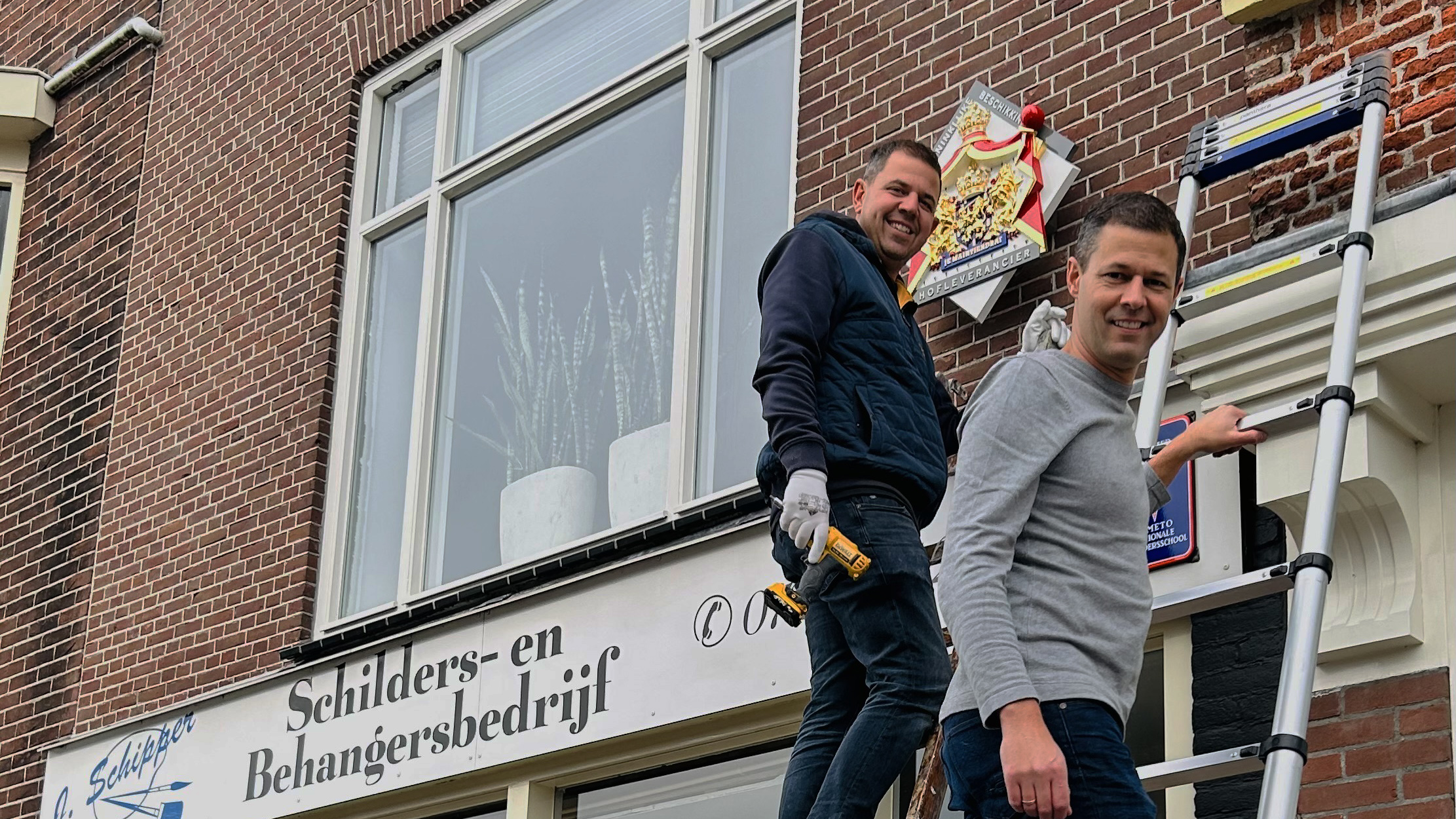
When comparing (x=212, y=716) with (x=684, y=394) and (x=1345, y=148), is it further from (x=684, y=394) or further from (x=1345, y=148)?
(x=1345, y=148)

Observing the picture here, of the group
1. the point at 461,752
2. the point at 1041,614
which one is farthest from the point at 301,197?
the point at 1041,614

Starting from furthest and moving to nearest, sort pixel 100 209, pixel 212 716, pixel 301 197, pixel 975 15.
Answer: pixel 100 209 < pixel 301 197 < pixel 212 716 < pixel 975 15

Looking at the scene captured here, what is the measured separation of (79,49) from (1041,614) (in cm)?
900

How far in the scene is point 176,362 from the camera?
32.1 feet

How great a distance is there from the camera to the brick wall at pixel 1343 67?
5.44 m

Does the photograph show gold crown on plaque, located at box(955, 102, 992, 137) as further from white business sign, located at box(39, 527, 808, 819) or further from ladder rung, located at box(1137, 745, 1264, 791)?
ladder rung, located at box(1137, 745, 1264, 791)

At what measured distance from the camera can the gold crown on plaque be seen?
6668 millimetres

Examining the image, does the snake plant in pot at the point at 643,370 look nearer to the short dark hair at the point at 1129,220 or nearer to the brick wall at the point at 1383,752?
the brick wall at the point at 1383,752

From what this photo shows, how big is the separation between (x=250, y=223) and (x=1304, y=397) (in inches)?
241

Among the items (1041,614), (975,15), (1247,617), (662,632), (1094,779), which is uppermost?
(975,15)

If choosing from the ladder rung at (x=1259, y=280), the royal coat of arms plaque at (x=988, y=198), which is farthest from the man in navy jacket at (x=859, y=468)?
the royal coat of arms plaque at (x=988, y=198)

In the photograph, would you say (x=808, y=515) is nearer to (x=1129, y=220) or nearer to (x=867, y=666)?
(x=867, y=666)

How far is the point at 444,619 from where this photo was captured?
7.91m

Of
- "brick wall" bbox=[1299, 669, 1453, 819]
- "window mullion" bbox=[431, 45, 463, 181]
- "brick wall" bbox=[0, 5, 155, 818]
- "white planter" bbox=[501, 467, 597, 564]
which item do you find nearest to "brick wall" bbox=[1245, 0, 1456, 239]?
"brick wall" bbox=[1299, 669, 1453, 819]
